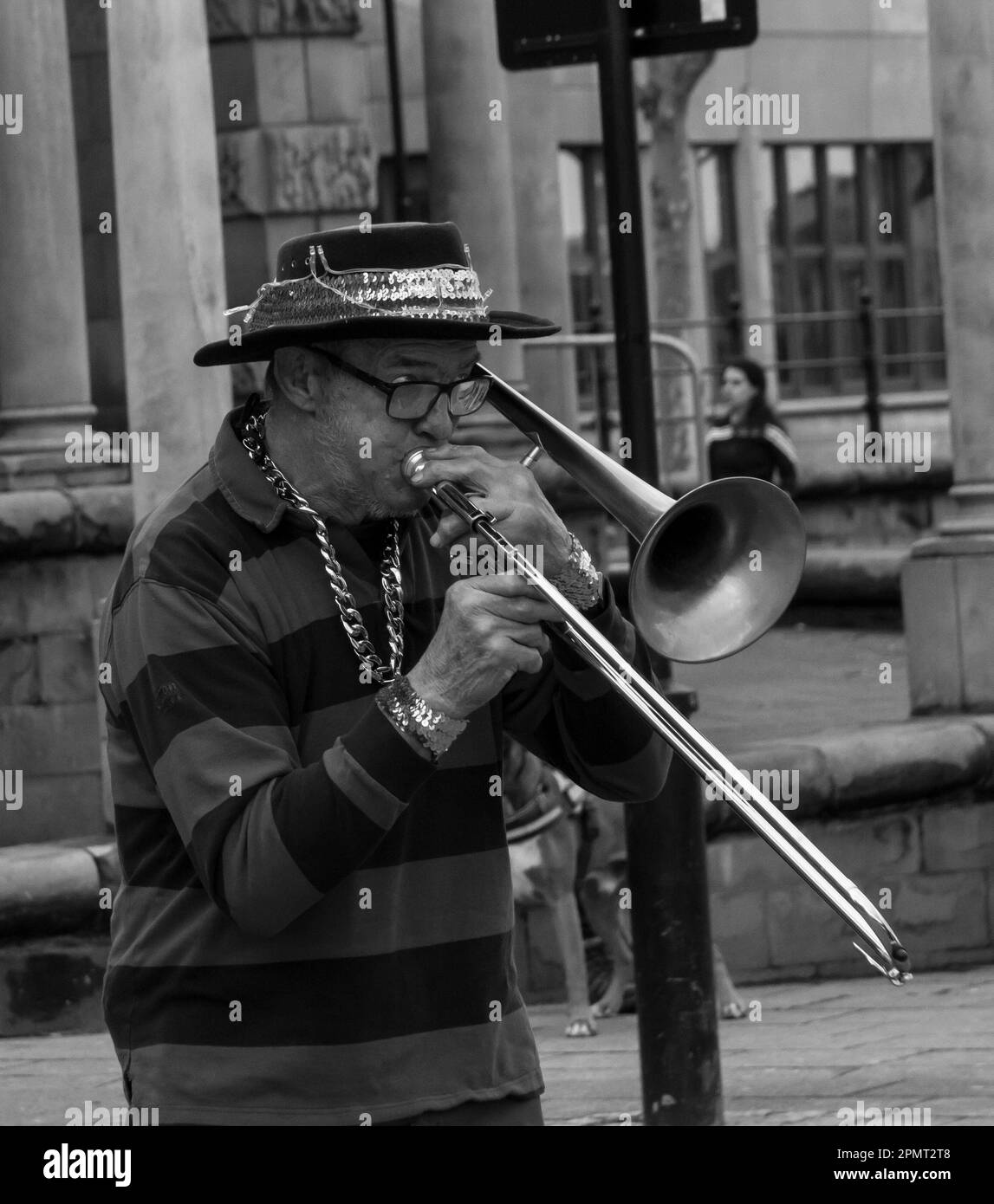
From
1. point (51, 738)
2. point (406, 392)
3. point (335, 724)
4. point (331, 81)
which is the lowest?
point (51, 738)

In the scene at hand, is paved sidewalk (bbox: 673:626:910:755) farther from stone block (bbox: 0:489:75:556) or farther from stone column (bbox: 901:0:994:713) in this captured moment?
stone block (bbox: 0:489:75:556)

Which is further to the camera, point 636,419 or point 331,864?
point 636,419

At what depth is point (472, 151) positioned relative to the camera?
1283 cm

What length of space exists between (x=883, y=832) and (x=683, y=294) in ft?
43.9

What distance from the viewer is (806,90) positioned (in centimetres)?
2714

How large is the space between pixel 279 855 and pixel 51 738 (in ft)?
25.0

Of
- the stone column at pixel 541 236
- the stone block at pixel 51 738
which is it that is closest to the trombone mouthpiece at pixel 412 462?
the stone block at pixel 51 738

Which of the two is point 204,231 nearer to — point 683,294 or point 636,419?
point 636,419

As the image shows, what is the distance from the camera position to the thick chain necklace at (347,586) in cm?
304

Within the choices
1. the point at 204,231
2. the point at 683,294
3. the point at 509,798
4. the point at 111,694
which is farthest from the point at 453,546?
the point at 683,294

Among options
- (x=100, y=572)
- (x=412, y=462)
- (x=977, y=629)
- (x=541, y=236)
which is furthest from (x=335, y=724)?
(x=541, y=236)

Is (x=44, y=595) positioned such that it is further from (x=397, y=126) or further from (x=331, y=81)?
(x=397, y=126)

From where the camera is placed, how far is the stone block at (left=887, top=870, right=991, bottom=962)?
9.25 m

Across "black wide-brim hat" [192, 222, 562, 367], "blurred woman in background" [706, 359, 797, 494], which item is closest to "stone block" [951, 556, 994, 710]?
"blurred woman in background" [706, 359, 797, 494]
